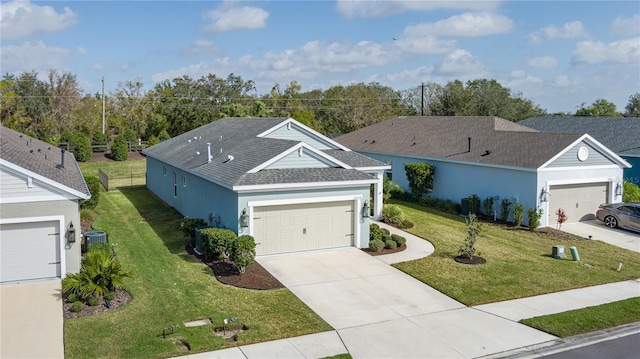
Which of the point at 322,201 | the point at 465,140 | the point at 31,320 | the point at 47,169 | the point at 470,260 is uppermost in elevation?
the point at 465,140

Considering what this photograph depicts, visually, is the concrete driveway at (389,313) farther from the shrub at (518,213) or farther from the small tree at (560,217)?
the small tree at (560,217)

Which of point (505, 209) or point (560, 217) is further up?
point (505, 209)

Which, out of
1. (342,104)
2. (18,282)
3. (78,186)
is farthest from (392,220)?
(342,104)

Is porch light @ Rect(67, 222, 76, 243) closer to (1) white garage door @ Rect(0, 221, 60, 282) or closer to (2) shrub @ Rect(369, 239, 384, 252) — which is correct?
(1) white garage door @ Rect(0, 221, 60, 282)

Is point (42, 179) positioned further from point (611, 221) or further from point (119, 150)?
point (119, 150)

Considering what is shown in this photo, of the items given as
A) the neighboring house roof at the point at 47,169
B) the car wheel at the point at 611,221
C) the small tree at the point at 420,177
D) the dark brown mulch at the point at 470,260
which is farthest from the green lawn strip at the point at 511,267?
the neighboring house roof at the point at 47,169

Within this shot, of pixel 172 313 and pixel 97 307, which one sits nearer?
pixel 172 313

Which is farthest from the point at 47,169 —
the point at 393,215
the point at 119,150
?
the point at 119,150
